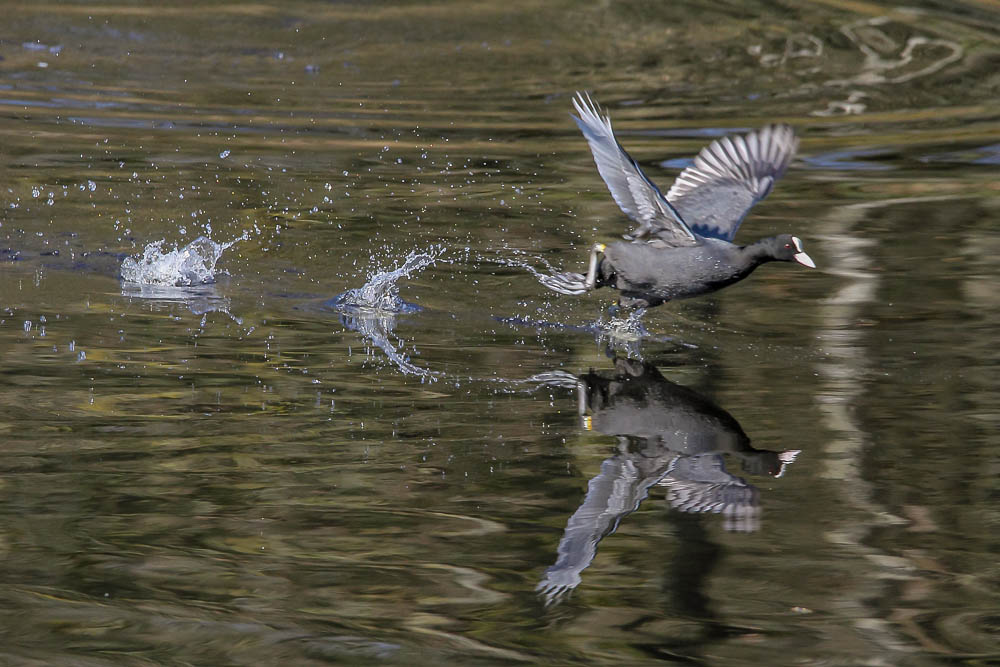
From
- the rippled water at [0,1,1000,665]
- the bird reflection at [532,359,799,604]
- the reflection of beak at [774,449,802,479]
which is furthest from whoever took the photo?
the reflection of beak at [774,449,802,479]

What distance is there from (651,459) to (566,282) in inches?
81.0

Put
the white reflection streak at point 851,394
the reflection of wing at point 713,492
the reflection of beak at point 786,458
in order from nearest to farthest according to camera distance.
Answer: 1. the white reflection streak at point 851,394
2. the reflection of wing at point 713,492
3. the reflection of beak at point 786,458

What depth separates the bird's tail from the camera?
6.38 m

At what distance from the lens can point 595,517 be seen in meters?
3.98

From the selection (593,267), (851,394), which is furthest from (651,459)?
(593,267)

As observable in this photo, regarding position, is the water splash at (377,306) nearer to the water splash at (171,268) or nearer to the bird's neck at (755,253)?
the water splash at (171,268)

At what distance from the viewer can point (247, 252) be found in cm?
751

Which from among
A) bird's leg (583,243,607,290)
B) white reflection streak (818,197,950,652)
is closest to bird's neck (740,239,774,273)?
white reflection streak (818,197,950,652)

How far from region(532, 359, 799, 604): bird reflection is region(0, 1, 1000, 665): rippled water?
0.01 m

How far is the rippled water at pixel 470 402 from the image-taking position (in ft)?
11.2

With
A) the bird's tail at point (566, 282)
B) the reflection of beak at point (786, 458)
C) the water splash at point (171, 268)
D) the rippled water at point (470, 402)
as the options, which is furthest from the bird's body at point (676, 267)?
the water splash at point (171, 268)

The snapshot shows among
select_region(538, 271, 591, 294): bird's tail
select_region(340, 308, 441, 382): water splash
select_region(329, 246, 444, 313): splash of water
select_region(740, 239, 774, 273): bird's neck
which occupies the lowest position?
select_region(340, 308, 441, 382): water splash

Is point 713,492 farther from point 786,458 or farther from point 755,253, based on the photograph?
point 755,253

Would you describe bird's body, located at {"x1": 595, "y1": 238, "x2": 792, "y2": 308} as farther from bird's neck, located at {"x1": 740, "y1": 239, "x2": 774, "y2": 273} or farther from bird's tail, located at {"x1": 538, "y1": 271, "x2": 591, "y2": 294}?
bird's tail, located at {"x1": 538, "y1": 271, "x2": 591, "y2": 294}
